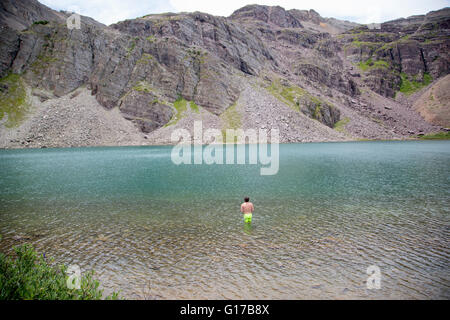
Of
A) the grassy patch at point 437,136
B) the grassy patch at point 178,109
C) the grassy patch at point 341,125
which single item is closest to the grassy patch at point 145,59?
the grassy patch at point 178,109

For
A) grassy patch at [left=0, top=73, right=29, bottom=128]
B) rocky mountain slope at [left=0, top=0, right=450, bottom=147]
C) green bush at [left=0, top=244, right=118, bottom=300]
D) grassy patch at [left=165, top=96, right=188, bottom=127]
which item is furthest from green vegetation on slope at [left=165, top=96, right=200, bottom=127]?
green bush at [left=0, top=244, right=118, bottom=300]

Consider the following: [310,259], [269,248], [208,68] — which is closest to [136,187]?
[269,248]

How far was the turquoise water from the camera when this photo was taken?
505 inches

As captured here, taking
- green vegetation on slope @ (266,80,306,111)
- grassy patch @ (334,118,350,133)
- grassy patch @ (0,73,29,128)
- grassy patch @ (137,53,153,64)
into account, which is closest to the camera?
grassy patch @ (0,73,29,128)

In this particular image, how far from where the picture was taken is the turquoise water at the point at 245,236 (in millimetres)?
12820

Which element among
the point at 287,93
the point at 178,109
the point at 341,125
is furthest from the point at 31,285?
the point at 341,125

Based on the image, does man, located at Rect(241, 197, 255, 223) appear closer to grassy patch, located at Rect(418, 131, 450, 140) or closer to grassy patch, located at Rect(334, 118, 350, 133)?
grassy patch, located at Rect(334, 118, 350, 133)

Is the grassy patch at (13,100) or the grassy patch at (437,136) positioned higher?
the grassy patch at (13,100)

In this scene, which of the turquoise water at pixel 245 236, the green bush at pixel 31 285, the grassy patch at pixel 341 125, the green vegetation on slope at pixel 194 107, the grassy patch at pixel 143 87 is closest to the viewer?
the green bush at pixel 31 285

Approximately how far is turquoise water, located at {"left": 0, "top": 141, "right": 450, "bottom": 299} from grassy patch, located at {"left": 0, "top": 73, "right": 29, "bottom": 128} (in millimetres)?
117297

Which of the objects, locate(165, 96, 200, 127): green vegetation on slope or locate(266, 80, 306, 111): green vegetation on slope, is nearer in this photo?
locate(165, 96, 200, 127): green vegetation on slope

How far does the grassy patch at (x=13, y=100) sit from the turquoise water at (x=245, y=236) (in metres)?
117

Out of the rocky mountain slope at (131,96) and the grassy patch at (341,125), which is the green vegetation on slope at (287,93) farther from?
the grassy patch at (341,125)
